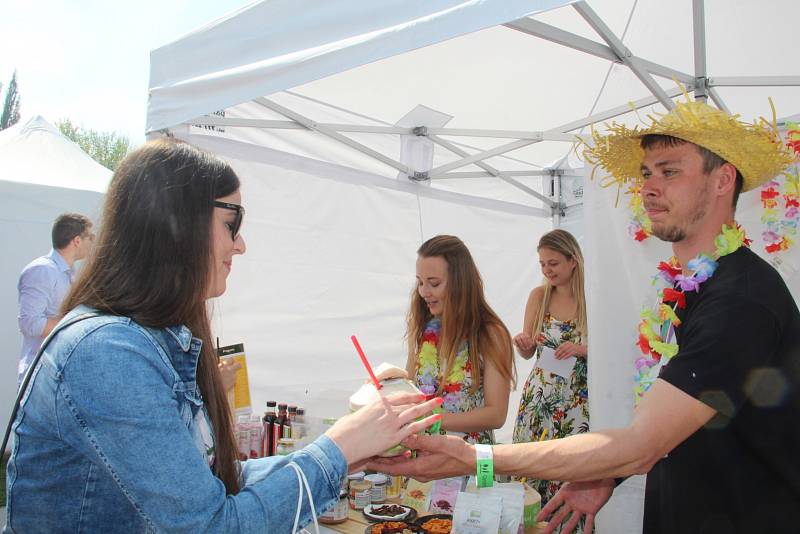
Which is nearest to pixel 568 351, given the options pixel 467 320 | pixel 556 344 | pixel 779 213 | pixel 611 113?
pixel 556 344

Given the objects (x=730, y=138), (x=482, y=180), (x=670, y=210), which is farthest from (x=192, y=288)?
(x=482, y=180)

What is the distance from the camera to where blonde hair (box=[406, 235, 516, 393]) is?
2.89m

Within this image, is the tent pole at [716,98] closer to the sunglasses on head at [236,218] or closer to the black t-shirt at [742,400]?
the black t-shirt at [742,400]

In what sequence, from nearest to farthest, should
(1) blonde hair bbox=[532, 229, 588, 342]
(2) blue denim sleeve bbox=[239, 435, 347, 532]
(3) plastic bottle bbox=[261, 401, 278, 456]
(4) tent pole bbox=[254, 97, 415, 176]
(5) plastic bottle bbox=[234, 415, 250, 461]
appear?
(2) blue denim sleeve bbox=[239, 435, 347, 532], (5) plastic bottle bbox=[234, 415, 250, 461], (3) plastic bottle bbox=[261, 401, 278, 456], (4) tent pole bbox=[254, 97, 415, 176], (1) blonde hair bbox=[532, 229, 588, 342]

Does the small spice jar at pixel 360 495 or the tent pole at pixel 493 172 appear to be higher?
the tent pole at pixel 493 172

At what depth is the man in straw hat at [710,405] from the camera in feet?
4.83

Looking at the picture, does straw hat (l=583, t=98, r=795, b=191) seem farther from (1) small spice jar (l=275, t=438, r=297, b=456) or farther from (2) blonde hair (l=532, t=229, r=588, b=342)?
(1) small spice jar (l=275, t=438, r=297, b=456)

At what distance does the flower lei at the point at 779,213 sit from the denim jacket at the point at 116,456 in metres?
2.40

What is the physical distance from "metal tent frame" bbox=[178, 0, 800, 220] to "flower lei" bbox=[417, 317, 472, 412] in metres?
1.47

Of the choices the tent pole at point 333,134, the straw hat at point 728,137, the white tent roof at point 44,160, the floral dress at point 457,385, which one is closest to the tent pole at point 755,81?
the straw hat at point 728,137

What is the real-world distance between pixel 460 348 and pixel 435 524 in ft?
3.91

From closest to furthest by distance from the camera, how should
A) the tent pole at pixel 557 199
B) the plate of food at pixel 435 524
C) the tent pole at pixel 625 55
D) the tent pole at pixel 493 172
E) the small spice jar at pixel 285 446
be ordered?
the plate of food at pixel 435 524, the small spice jar at pixel 285 446, the tent pole at pixel 625 55, the tent pole at pixel 493 172, the tent pole at pixel 557 199

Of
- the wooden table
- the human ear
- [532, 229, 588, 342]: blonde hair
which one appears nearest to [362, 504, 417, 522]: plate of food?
the wooden table

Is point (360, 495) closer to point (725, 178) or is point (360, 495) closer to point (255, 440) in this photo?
point (255, 440)
